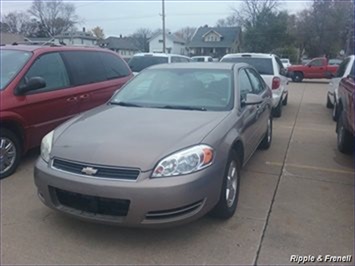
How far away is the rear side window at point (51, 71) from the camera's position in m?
5.45

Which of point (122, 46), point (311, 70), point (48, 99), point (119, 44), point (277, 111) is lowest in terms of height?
point (122, 46)

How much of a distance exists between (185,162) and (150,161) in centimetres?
29

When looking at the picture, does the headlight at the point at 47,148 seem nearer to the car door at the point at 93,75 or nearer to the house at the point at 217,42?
→ the car door at the point at 93,75

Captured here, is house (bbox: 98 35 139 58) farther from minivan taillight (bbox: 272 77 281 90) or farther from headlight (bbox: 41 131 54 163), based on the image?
headlight (bbox: 41 131 54 163)

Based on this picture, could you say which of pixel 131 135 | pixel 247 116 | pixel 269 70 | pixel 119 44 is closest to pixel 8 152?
pixel 131 135

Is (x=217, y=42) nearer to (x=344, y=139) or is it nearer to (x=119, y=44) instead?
(x=119, y=44)

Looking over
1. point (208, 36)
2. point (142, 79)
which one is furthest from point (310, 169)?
point (208, 36)

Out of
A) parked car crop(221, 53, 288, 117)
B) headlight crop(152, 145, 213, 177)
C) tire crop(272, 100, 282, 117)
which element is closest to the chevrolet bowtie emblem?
headlight crop(152, 145, 213, 177)

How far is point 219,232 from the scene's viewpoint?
141 inches

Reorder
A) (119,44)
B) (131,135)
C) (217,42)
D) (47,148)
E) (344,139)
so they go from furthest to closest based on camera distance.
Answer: (119,44) < (217,42) < (344,139) < (47,148) < (131,135)

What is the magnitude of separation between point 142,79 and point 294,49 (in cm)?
5955

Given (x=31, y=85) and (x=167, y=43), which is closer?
(x=31, y=85)

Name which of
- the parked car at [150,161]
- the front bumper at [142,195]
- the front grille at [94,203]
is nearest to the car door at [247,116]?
the parked car at [150,161]

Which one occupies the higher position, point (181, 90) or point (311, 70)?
point (181, 90)
